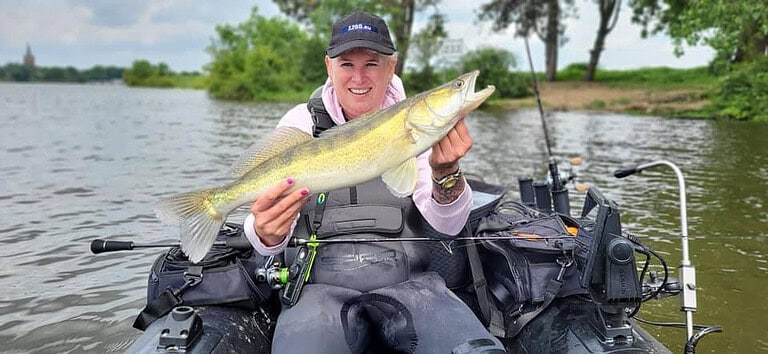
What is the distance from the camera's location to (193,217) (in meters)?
2.98

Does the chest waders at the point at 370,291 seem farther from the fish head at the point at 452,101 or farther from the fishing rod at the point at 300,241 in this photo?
the fish head at the point at 452,101

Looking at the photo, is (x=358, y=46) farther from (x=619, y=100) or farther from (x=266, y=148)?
(x=619, y=100)

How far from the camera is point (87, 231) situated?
805 centimetres

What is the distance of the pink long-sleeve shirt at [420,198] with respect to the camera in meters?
3.23

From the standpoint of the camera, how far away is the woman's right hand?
2.84 meters

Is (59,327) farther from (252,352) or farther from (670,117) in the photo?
(670,117)

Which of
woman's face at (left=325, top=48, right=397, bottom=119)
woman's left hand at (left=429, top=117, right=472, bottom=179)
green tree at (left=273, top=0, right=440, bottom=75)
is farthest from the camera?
green tree at (left=273, top=0, right=440, bottom=75)

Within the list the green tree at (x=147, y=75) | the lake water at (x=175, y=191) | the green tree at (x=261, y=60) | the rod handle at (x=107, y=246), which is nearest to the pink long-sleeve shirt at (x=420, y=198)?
the rod handle at (x=107, y=246)

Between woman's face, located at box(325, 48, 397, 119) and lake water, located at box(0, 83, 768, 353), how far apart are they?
2.92 m

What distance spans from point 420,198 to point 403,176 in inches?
24.0

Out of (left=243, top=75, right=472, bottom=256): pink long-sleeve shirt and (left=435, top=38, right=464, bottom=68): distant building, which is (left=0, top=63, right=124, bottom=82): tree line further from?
(left=243, top=75, right=472, bottom=256): pink long-sleeve shirt

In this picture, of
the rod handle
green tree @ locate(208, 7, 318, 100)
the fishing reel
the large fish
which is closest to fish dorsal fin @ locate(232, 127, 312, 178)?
the large fish

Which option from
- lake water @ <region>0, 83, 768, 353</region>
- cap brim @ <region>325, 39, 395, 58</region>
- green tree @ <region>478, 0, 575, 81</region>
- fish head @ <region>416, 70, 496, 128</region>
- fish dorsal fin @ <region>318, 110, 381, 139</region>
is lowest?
lake water @ <region>0, 83, 768, 353</region>

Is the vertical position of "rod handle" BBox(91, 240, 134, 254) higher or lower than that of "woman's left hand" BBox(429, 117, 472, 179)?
lower
